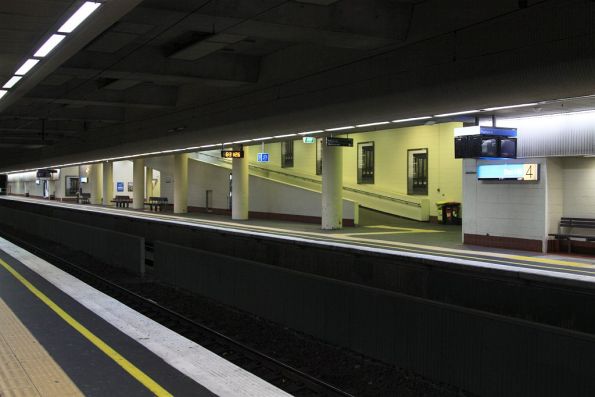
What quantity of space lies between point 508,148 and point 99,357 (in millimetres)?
12520

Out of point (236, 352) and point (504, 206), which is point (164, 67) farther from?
point (504, 206)

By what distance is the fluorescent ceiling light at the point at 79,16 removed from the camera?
16.8 feet

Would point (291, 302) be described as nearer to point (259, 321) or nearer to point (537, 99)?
point (259, 321)

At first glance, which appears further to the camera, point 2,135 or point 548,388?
point 2,135

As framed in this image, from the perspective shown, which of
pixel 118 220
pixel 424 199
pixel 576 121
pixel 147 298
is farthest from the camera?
pixel 424 199

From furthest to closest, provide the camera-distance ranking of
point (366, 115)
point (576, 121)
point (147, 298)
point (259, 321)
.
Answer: point (576, 121), point (366, 115), point (147, 298), point (259, 321)

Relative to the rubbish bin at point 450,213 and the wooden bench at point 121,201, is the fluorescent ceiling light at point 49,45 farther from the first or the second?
the wooden bench at point 121,201

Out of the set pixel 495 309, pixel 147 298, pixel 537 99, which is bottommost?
pixel 147 298

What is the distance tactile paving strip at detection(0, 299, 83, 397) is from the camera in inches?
181

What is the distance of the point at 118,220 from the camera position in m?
21.2

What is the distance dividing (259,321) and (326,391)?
135 inches

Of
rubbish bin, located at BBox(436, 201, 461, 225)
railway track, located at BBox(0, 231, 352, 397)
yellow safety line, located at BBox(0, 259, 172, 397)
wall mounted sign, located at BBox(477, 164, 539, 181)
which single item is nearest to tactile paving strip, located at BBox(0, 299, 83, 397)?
yellow safety line, located at BBox(0, 259, 172, 397)

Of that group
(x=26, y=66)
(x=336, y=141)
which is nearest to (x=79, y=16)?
(x=26, y=66)

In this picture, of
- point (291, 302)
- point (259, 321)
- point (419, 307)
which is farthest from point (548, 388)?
point (259, 321)
